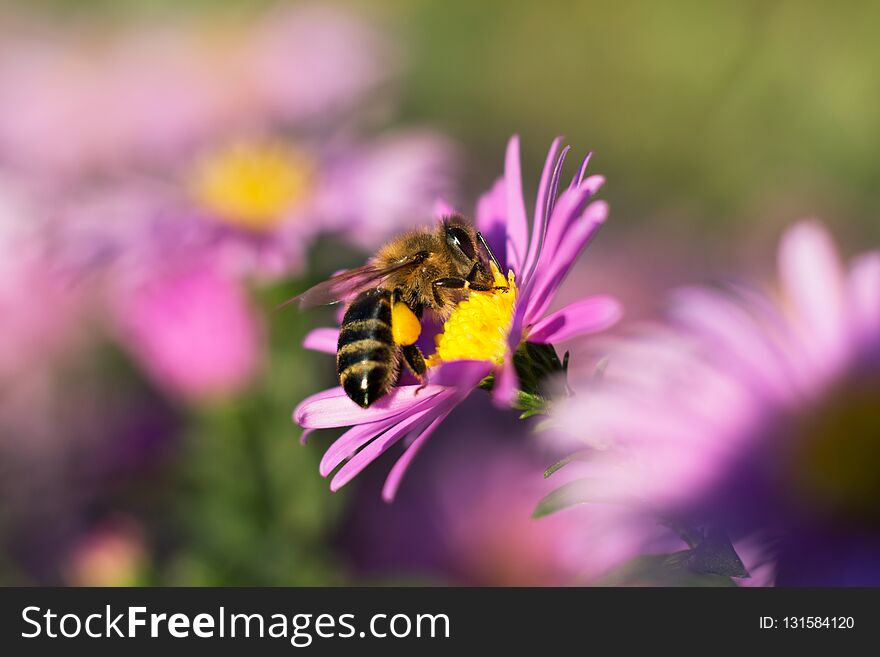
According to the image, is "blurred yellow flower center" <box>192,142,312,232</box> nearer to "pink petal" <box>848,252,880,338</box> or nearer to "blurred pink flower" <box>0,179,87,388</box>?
"blurred pink flower" <box>0,179,87,388</box>

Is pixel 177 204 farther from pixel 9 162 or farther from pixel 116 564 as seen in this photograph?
pixel 9 162

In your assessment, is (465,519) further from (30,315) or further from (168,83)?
(168,83)

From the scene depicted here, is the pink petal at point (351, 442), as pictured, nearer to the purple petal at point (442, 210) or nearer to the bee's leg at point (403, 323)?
the bee's leg at point (403, 323)

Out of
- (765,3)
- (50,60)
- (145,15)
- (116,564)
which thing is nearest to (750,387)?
(116,564)

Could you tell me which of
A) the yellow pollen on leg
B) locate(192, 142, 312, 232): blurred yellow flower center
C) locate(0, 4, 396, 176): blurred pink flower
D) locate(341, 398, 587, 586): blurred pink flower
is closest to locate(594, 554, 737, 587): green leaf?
the yellow pollen on leg

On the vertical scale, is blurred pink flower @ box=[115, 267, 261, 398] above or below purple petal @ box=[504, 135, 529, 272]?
above

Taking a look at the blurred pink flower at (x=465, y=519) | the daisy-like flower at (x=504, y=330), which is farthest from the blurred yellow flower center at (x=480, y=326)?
the blurred pink flower at (x=465, y=519)

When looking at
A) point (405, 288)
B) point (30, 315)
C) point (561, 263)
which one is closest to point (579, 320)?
point (561, 263)
